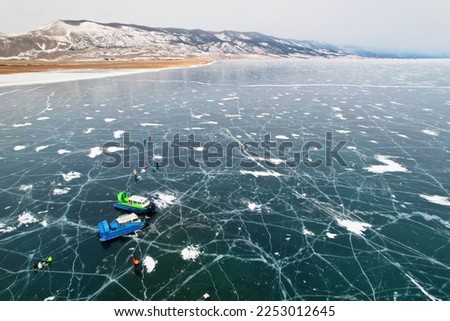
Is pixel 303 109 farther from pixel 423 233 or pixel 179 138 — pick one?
pixel 423 233

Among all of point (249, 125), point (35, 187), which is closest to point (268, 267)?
point (35, 187)

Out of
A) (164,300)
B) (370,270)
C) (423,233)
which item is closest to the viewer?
(164,300)

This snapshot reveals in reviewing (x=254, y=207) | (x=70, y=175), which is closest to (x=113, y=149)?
(x=70, y=175)

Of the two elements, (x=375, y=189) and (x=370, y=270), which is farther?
(x=375, y=189)

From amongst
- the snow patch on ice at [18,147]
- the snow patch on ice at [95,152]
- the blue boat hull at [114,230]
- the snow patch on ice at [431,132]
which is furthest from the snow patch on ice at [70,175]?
the snow patch on ice at [431,132]

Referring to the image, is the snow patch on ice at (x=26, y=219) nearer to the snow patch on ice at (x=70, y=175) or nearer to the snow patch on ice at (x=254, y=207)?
the snow patch on ice at (x=70, y=175)
